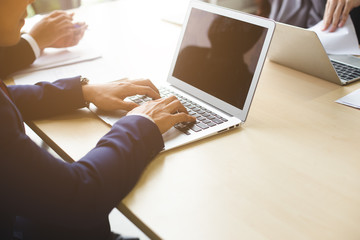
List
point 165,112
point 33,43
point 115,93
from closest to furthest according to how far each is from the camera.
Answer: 1. point 165,112
2. point 115,93
3. point 33,43

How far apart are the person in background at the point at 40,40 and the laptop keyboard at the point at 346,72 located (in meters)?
1.02

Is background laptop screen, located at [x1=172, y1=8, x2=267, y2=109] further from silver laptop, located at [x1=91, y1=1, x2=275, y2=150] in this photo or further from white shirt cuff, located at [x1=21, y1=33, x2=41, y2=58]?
white shirt cuff, located at [x1=21, y1=33, x2=41, y2=58]

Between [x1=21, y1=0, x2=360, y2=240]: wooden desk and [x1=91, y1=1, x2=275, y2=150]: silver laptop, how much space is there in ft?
0.16

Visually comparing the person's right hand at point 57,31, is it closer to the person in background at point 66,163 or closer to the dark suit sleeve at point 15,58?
the dark suit sleeve at point 15,58

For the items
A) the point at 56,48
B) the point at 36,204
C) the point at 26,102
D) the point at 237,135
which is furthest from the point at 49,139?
the point at 56,48

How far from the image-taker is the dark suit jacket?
0.59 meters

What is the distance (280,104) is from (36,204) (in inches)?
28.1

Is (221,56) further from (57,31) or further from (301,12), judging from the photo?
(301,12)

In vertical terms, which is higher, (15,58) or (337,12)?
(337,12)

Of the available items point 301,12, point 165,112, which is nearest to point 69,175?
point 165,112

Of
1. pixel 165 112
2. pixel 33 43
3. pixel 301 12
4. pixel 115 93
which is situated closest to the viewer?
pixel 165 112

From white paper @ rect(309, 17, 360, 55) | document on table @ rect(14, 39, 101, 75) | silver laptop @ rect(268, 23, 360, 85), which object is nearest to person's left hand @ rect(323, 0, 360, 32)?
white paper @ rect(309, 17, 360, 55)

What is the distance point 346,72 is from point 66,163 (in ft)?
3.20

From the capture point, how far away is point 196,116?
0.92 m
